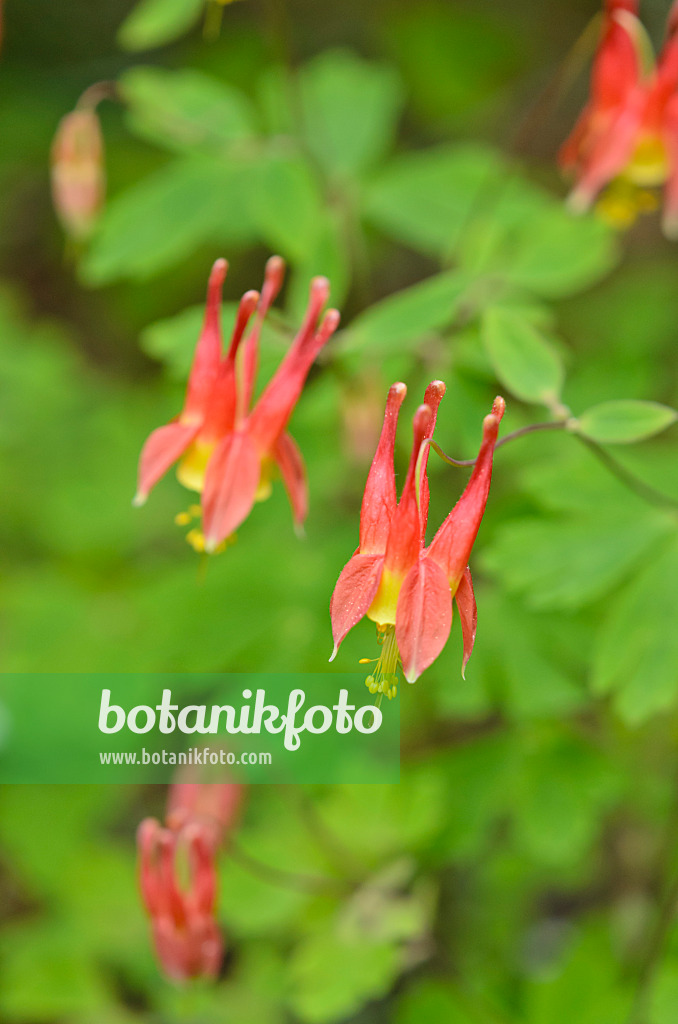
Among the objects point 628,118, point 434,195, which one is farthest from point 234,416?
point 434,195

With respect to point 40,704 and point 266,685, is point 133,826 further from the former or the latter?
point 266,685

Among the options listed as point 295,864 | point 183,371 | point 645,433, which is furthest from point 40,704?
point 645,433

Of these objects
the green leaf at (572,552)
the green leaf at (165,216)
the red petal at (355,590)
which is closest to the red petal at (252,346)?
the red petal at (355,590)

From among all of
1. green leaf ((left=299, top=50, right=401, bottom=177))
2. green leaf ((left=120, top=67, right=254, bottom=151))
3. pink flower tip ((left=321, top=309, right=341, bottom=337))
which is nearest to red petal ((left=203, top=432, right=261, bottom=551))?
pink flower tip ((left=321, top=309, right=341, bottom=337))

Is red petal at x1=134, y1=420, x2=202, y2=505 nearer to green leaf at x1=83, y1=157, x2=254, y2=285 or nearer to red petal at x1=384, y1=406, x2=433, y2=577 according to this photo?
red petal at x1=384, y1=406, x2=433, y2=577

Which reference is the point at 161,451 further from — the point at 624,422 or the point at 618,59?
the point at 618,59
